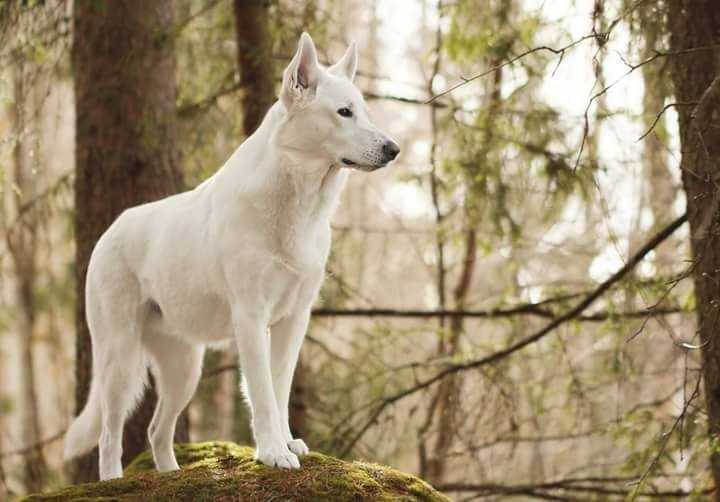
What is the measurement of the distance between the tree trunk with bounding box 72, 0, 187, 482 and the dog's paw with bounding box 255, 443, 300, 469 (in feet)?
8.99

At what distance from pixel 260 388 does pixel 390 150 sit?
4.00ft

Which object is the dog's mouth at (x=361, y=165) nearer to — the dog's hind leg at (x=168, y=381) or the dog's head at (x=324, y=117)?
the dog's head at (x=324, y=117)

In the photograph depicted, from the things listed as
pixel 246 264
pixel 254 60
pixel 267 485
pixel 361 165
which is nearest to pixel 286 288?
pixel 246 264

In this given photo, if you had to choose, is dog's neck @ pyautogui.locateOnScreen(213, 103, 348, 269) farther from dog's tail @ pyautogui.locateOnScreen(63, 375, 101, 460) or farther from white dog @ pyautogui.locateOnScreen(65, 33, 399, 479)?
dog's tail @ pyautogui.locateOnScreen(63, 375, 101, 460)

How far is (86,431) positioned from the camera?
528cm

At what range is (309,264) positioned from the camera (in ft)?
14.5

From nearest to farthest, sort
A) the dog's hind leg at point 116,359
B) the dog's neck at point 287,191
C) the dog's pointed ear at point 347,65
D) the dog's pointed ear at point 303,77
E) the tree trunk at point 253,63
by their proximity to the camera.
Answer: the dog's pointed ear at point 303,77 < the dog's neck at point 287,191 < the dog's pointed ear at point 347,65 < the dog's hind leg at point 116,359 < the tree trunk at point 253,63

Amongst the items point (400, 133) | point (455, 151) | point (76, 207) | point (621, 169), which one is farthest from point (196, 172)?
point (400, 133)

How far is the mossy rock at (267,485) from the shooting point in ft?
13.1

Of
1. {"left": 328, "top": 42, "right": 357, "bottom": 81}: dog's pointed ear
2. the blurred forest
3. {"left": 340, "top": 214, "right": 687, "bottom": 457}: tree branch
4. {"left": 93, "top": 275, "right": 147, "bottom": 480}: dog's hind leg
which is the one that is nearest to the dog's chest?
{"left": 93, "top": 275, "right": 147, "bottom": 480}: dog's hind leg

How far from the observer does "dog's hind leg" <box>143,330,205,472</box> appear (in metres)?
5.10

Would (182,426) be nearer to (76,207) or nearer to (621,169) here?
(76,207)

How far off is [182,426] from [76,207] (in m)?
1.80

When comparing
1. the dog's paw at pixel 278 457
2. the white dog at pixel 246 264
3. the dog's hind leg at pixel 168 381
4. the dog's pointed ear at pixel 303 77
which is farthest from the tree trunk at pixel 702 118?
the dog's hind leg at pixel 168 381
